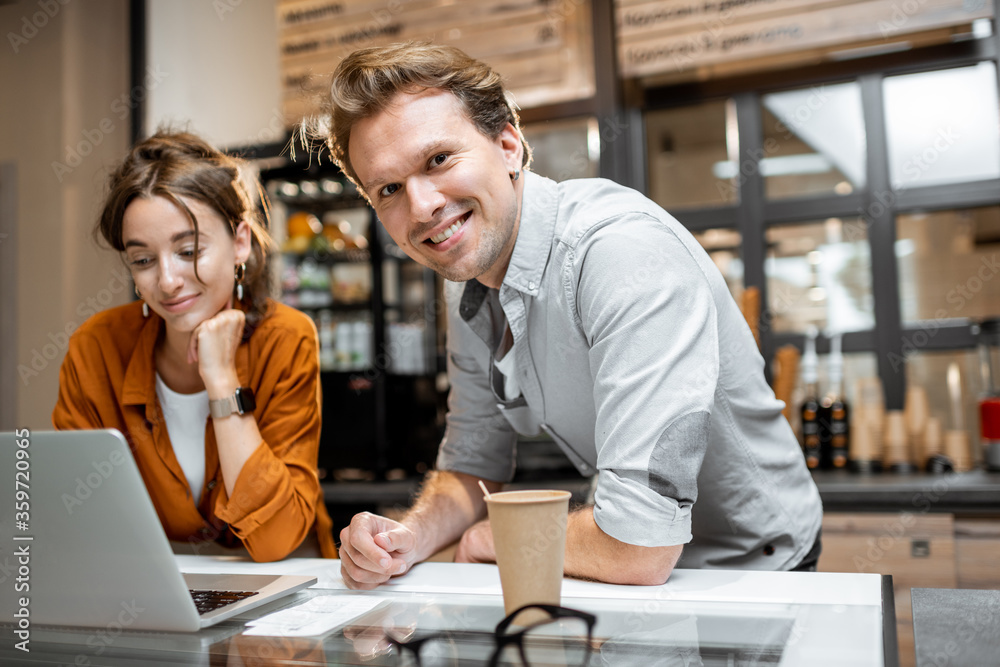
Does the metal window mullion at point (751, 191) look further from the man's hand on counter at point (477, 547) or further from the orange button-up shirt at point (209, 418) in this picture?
the man's hand on counter at point (477, 547)

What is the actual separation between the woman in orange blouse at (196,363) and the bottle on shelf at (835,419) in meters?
1.74

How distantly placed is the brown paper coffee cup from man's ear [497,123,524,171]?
2.17ft

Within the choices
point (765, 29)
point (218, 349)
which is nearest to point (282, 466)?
point (218, 349)

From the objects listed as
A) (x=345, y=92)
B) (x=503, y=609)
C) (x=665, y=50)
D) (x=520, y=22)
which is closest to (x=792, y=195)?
(x=665, y=50)

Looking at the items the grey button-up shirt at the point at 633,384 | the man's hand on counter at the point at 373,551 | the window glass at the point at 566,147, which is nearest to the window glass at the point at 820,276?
the window glass at the point at 566,147

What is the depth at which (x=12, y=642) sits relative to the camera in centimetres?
75

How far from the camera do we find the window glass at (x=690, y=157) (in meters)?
2.92

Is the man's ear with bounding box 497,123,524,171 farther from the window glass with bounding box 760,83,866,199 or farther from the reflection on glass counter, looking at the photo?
the window glass with bounding box 760,83,866,199

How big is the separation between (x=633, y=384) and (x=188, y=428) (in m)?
0.87

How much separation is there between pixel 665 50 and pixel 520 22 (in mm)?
530

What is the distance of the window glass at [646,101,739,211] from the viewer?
2.92 meters

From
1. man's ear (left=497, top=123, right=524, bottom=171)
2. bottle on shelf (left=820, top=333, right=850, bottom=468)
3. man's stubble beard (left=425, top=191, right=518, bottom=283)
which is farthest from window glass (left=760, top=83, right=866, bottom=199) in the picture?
man's stubble beard (left=425, top=191, right=518, bottom=283)

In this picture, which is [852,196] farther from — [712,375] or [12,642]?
[12,642]

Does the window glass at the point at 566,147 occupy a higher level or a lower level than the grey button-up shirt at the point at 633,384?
higher
